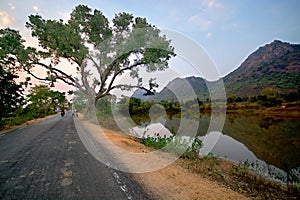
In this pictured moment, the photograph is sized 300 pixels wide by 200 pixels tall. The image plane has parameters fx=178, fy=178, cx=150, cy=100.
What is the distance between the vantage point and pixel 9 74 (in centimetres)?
1571

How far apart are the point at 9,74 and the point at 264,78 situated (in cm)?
11275

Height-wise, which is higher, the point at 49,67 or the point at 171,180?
the point at 49,67

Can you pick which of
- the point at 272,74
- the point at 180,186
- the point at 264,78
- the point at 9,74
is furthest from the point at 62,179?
the point at 272,74

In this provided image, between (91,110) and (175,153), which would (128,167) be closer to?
(175,153)

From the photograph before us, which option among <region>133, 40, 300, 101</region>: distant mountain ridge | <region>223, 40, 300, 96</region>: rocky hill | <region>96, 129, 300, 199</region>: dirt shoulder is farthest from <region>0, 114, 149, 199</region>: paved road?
<region>223, 40, 300, 96</region>: rocky hill

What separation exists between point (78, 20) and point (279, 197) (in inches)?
856

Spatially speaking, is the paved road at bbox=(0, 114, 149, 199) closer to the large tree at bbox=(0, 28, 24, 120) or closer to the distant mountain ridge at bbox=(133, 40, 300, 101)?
the distant mountain ridge at bbox=(133, 40, 300, 101)

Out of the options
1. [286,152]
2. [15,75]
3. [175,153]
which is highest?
[15,75]

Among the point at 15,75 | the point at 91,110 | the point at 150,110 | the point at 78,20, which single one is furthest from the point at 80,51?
the point at 150,110

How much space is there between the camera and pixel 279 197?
4082 mm

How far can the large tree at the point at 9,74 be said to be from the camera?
15.2 m

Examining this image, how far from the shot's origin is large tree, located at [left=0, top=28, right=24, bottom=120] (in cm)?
1520

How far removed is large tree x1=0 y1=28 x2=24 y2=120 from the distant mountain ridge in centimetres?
1225

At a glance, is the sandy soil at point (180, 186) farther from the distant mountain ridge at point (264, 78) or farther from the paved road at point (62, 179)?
the distant mountain ridge at point (264, 78)
